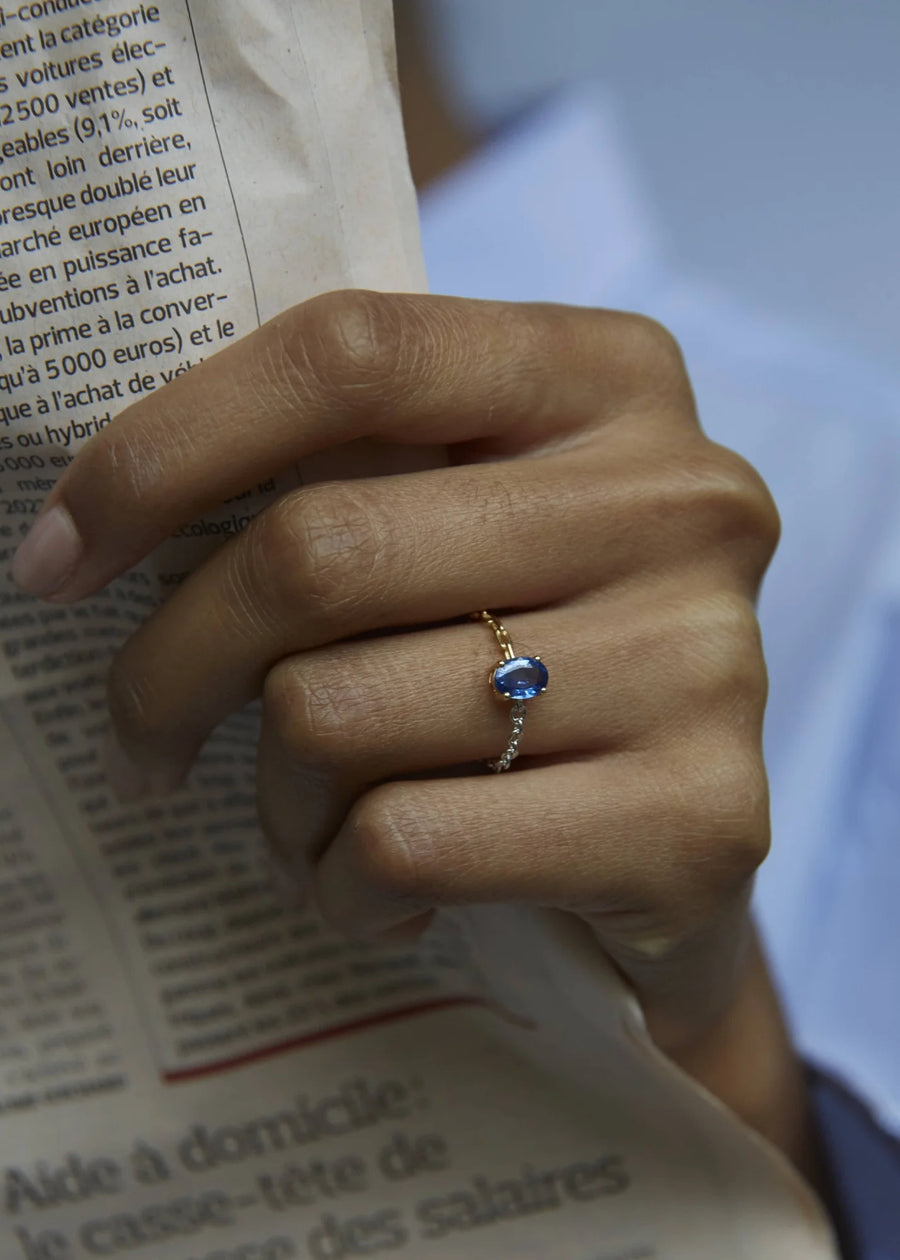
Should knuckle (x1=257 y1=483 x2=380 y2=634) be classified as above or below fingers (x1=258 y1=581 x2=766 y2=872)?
above

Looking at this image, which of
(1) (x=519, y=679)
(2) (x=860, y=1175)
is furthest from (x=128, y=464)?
(2) (x=860, y=1175)

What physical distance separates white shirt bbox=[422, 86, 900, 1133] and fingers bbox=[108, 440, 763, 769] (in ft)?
1.29

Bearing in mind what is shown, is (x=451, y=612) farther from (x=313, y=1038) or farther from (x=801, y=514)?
(x=801, y=514)

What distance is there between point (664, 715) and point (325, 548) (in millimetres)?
147

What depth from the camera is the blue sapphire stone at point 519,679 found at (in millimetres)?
329

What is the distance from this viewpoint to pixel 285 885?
16.7 inches

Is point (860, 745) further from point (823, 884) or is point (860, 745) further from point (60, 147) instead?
point (60, 147)

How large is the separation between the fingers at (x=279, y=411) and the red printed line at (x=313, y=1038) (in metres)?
0.23

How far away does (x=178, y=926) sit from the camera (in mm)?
428

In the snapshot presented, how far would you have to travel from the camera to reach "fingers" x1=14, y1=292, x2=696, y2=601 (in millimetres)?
309

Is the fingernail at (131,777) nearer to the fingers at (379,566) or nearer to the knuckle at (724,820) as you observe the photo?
the fingers at (379,566)

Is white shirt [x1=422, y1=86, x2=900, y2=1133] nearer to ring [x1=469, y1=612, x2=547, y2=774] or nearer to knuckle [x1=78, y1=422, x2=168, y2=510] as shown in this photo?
ring [x1=469, y1=612, x2=547, y2=774]

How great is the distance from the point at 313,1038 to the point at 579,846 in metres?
0.18

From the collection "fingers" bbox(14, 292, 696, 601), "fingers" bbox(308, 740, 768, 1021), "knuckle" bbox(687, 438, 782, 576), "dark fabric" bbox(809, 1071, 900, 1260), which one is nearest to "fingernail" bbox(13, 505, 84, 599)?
"fingers" bbox(14, 292, 696, 601)
